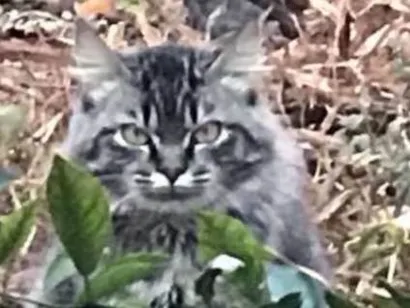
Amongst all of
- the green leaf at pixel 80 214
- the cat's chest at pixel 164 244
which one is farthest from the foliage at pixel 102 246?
the cat's chest at pixel 164 244

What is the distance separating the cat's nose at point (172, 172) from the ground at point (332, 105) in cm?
10

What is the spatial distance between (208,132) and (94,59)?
0.31 ft

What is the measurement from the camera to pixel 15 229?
518mm

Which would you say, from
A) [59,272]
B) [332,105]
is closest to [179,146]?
[59,272]

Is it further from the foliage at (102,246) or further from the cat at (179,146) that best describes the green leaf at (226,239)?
the cat at (179,146)

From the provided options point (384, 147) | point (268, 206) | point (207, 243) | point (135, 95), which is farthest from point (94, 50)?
point (207, 243)

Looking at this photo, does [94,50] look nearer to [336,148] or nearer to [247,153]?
[247,153]

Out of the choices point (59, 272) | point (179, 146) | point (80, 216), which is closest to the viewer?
point (80, 216)

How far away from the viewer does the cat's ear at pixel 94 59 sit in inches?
33.7

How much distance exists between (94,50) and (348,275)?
0.24m

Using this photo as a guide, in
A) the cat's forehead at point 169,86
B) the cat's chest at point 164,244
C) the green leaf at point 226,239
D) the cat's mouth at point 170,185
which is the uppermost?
the green leaf at point 226,239

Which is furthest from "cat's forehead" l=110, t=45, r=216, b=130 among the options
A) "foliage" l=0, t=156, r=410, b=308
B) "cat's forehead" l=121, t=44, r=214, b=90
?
"foliage" l=0, t=156, r=410, b=308

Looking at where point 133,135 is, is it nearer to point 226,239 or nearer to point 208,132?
point 208,132

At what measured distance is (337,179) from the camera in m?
0.99
